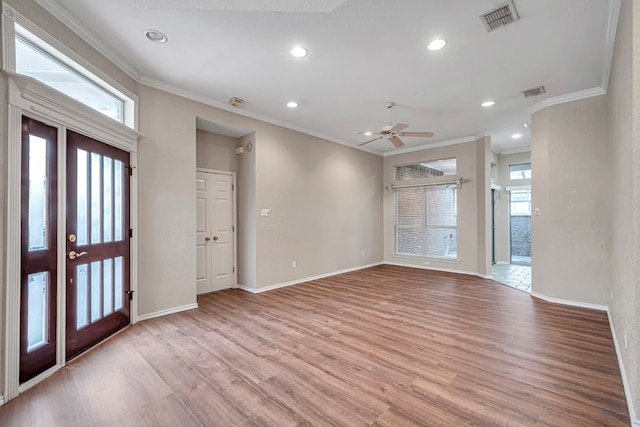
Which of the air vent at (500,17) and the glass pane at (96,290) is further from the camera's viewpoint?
the glass pane at (96,290)

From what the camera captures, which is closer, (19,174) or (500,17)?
(19,174)

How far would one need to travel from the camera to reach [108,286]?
3.09 metres

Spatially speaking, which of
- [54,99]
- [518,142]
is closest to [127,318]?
[54,99]

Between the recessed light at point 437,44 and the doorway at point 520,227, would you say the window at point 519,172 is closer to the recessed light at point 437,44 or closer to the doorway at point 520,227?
the doorway at point 520,227

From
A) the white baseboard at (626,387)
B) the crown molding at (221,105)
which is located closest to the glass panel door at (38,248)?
the crown molding at (221,105)

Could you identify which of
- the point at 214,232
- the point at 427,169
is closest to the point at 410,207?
the point at 427,169

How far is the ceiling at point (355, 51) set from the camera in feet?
7.86

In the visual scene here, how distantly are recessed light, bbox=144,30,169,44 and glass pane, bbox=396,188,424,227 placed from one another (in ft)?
20.3

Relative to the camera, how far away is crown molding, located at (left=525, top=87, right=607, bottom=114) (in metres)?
3.90

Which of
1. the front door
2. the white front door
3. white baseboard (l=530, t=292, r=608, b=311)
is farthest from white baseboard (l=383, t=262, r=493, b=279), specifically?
the front door

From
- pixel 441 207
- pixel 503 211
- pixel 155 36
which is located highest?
pixel 155 36

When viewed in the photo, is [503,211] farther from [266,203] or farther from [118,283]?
[118,283]

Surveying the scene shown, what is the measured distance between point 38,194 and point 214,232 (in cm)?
277

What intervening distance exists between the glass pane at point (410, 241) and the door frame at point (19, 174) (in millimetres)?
6627
